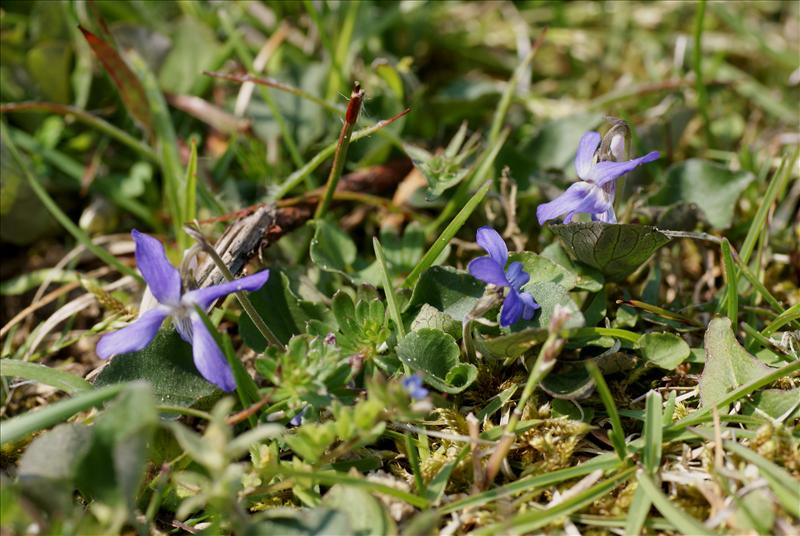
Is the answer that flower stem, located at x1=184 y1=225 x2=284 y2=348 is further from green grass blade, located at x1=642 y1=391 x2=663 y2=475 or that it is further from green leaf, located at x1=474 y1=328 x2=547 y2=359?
green grass blade, located at x1=642 y1=391 x2=663 y2=475

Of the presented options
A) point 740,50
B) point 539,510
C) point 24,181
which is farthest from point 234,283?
point 740,50

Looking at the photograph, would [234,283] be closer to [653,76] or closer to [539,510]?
[539,510]

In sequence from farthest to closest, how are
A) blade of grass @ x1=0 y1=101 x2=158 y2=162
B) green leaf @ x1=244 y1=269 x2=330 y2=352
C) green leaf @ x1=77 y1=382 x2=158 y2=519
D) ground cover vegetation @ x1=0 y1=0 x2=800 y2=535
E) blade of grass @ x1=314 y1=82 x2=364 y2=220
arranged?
blade of grass @ x1=0 y1=101 x2=158 y2=162 < green leaf @ x1=244 y1=269 x2=330 y2=352 < blade of grass @ x1=314 y1=82 x2=364 y2=220 < ground cover vegetation @ x1=0 y1=0 x2=800 y2=535 < green leaf @ x1=77 y1=382 x2=158 y2=519

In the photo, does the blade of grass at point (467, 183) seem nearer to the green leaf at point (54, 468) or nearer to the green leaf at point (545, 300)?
the green leaf at point (545, 300)

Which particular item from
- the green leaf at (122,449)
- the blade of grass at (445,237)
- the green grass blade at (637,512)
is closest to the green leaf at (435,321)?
the blade of grass at (445,237)

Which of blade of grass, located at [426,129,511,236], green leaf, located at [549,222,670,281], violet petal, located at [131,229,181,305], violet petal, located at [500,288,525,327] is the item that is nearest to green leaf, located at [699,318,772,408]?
green leaf, located at [549,222,670,281]
